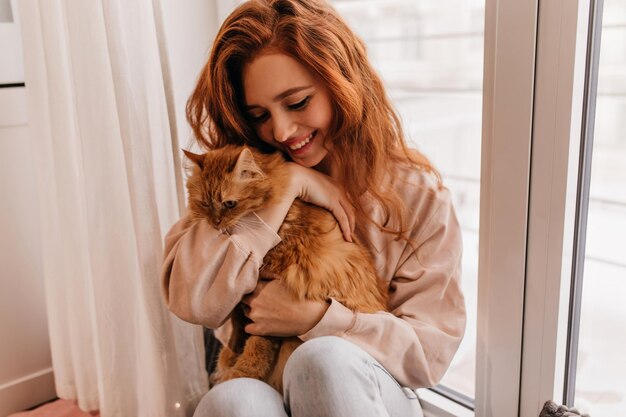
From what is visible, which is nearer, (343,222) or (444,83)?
(343,222)

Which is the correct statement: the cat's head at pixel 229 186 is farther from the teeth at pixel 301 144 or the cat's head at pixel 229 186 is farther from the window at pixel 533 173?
the window at pixel 533 173

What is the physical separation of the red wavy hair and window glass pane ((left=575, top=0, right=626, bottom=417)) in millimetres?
328

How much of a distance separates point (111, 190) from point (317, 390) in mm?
705

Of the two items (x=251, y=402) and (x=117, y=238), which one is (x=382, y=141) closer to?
(x=251, y=402)

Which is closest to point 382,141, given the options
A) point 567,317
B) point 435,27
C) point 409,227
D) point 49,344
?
point 409,227

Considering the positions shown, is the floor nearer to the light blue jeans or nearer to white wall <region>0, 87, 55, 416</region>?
white wall <region>0, 87, 55, 416</region>

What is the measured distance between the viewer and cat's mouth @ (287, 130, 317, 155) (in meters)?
1.15

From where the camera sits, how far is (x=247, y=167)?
41.9 inches

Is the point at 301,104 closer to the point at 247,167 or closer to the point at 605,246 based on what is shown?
the point at 247,167

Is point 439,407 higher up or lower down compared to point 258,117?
lower down

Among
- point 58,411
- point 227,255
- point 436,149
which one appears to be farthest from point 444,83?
point 58,411

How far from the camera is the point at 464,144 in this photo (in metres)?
1.33

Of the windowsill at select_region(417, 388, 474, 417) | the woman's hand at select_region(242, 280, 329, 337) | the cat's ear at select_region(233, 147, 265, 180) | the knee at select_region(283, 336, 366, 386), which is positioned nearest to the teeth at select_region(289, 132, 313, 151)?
the cat's ear at select_region(233, 147, 265, 180)

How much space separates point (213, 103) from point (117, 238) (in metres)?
0.43
